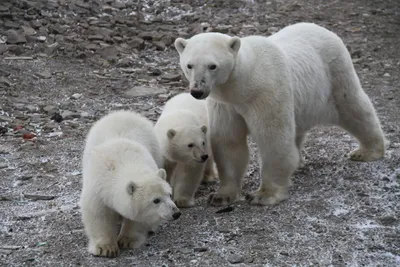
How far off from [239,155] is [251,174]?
0.94 m

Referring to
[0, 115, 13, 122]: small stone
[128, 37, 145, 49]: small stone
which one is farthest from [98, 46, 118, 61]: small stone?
[0, 115, 13, 122]: small stone

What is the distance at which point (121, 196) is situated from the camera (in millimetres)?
5219

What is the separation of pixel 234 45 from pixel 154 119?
3198 millimetres

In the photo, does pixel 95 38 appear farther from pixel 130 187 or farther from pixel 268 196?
pixel 130 187

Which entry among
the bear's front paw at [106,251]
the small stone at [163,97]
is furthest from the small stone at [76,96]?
the bear's front paw at [106,251]

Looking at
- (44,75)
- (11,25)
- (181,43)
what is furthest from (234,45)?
(11,25)

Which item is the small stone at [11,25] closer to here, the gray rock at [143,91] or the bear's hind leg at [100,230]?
the gray rock at [143,91]

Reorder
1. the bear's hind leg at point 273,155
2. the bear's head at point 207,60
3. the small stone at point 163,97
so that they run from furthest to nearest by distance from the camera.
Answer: the small stone at point 163,97 < the bear's hind leg at point 273,155 < the bear's head at point 207,60

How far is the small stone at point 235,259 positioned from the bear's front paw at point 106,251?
0.83 metres

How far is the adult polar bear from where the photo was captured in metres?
5.77

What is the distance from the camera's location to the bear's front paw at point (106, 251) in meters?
5.36

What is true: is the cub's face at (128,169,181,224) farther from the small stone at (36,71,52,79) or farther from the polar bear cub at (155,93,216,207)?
the small stone at (36,71,52,79)

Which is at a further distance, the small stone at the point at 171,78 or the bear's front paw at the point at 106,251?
the small stone at the point at 171,78

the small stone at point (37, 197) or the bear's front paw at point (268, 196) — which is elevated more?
the bear's front paw at point (268, 196)
